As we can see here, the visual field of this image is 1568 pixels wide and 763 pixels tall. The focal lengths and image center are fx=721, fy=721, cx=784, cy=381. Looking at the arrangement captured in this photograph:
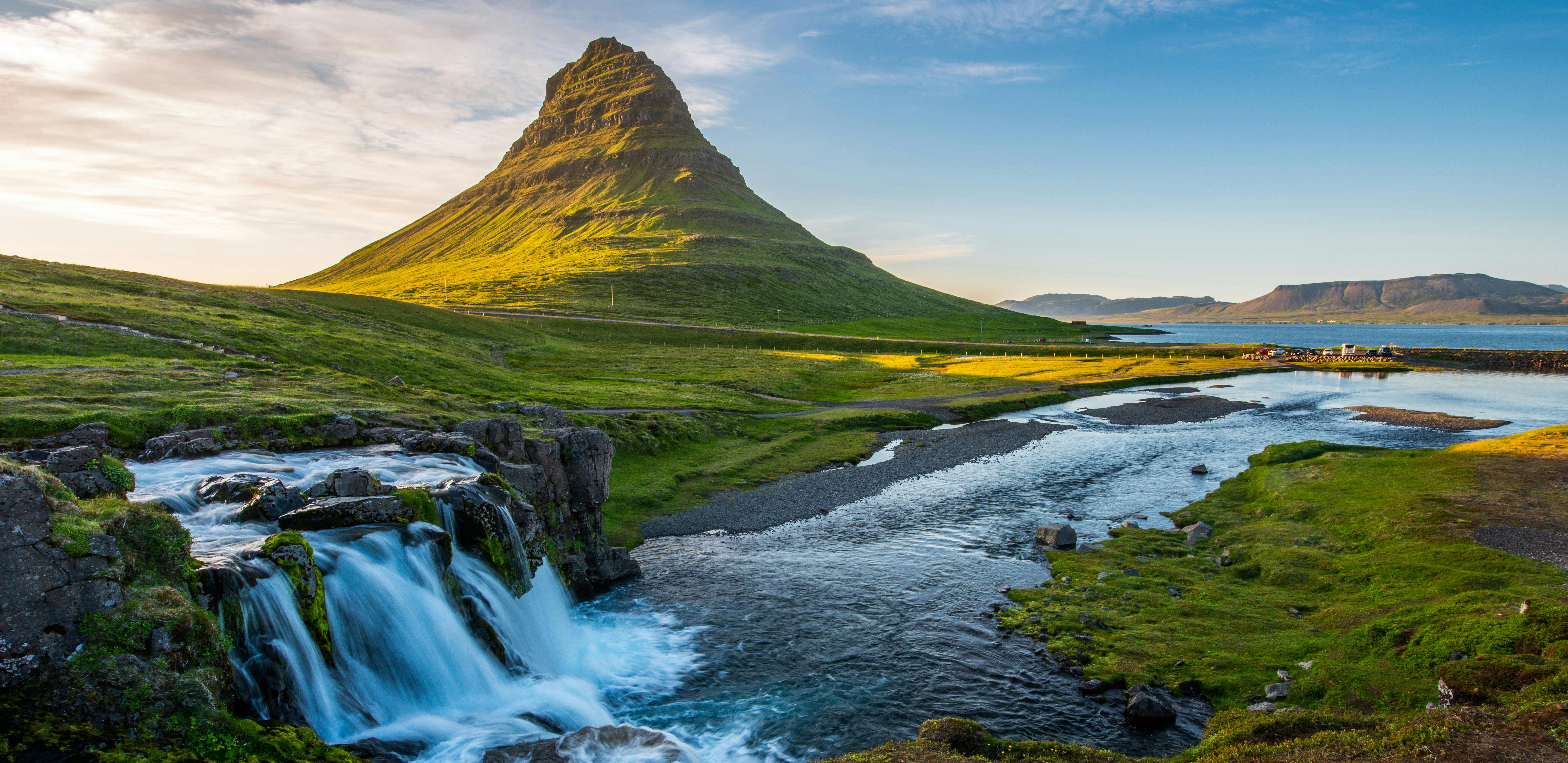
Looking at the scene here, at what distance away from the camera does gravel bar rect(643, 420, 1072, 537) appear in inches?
1623

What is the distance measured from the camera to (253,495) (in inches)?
898

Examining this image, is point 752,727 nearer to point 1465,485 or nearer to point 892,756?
point 892,756

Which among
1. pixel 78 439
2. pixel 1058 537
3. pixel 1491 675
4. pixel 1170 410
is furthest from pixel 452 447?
pixel 1170 410

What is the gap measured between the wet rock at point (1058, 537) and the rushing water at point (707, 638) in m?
0.98

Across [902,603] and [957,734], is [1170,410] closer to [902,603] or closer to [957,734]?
[902,603]

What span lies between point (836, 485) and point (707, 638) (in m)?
24.2

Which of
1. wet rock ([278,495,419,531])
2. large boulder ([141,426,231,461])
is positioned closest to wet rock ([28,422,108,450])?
large boulder ([141,426,231,461])

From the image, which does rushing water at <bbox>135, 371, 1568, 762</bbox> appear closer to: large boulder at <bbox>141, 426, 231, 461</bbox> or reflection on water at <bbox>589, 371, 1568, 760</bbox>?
reflection on water at <bbox>589, 371, 1568, 760</bbox>

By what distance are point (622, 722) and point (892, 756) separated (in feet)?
30.2

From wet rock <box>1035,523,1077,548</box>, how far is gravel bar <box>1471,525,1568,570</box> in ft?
48.9

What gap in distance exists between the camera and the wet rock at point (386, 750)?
53.1ft

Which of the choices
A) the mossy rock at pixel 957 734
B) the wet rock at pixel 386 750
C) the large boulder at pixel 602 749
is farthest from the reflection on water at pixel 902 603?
the wet rock at pixel 386 750

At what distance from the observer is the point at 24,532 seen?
12078 millimetres

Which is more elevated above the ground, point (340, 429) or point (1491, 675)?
point (340, 429)
